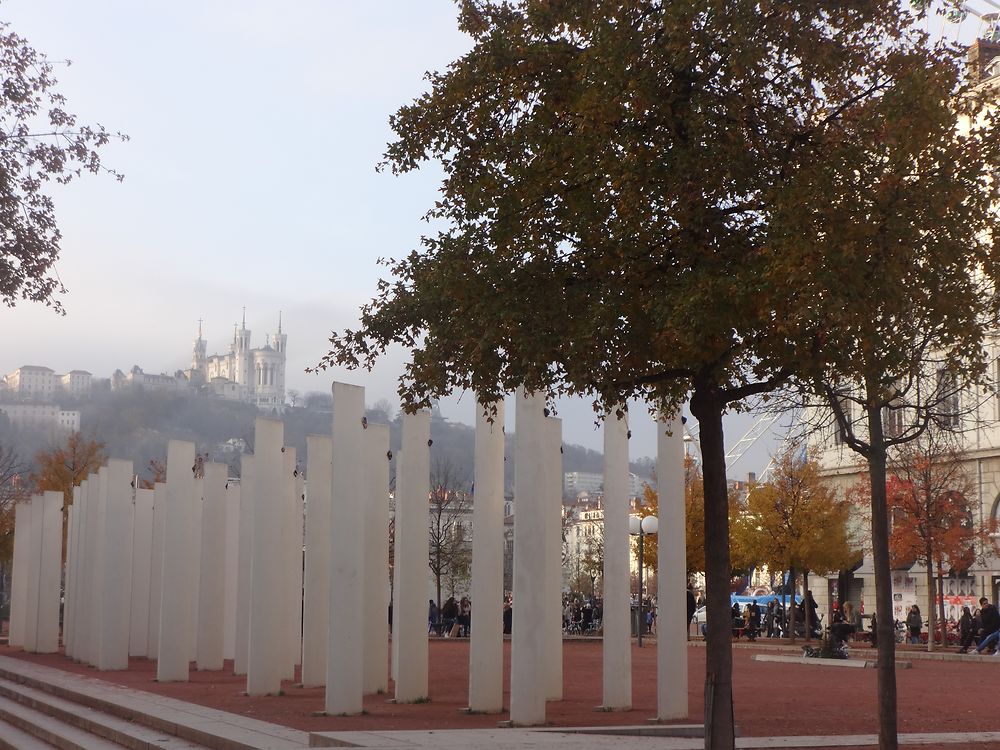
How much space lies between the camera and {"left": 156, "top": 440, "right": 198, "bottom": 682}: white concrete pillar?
23.6 m

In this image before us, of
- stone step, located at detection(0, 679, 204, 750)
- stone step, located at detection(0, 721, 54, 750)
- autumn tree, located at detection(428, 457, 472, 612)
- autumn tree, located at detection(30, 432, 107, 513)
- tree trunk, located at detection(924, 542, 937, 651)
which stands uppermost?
autumn tree, located at detection(30, 432, 107, 513)

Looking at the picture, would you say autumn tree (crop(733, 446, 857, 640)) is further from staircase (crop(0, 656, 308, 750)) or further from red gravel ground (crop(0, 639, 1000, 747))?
staircase (crop(0, 656, 308, 750))

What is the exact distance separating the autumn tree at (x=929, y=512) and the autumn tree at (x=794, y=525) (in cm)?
251

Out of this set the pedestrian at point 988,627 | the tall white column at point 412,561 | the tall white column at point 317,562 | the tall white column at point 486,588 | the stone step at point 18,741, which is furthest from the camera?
the pedestrian at point 988,627

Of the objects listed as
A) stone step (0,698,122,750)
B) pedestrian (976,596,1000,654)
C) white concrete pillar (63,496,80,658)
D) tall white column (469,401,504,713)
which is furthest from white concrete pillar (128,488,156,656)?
pedestrian (976,596,1000,654)

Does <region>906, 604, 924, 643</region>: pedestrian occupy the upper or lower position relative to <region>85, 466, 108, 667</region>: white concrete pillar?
lower

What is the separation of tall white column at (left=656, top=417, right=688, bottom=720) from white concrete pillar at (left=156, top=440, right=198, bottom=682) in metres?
10.8

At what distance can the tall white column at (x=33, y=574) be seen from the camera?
120 feet

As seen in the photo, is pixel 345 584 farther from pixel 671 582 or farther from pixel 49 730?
pixel 49 730

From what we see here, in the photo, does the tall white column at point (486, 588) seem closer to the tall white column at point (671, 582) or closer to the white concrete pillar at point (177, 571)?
the tall white column at point (671, 582)

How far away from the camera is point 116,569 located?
2717 cm

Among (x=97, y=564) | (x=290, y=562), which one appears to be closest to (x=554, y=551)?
(x=290, y=562)

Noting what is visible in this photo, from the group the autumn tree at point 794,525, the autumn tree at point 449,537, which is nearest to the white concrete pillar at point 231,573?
the autumn tree at point 794,525

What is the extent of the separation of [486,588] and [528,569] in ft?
5.57
